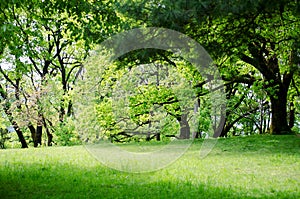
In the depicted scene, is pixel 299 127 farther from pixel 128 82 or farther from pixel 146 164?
pixel 146 164

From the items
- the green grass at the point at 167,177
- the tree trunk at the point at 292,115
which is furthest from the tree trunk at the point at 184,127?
the tree trunk at the point at 292,115

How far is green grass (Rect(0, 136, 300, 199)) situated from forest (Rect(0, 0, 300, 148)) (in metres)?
2.28

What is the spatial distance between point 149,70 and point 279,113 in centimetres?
610

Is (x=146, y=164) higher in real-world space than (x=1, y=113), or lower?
lower

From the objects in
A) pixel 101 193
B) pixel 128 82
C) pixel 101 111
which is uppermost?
pixel 128 82

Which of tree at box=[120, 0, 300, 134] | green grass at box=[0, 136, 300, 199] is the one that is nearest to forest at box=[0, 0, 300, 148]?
tree at box=[120, 0, 300, 134]

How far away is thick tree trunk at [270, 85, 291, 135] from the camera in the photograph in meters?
15.3

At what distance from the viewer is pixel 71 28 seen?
7.04 metres

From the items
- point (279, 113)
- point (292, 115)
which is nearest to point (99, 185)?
point (279, 113)

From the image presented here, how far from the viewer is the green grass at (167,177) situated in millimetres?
6453

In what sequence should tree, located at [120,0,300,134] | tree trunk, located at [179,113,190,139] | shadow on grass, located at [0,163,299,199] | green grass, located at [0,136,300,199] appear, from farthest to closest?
tree trunk, located at [179,113,190,139]
tree, located at [120,0,300,134]
green grass, located at [0,136,300,199]
shadow on grass, located at [0,163,299,199]

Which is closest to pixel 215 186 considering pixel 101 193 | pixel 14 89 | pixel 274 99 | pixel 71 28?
pixel 101 193

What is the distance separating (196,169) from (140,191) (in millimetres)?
2543

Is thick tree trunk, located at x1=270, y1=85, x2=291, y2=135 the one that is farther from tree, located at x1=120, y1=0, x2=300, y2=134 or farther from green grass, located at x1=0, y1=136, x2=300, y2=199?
green grass, located at x1=0, y1=136, x2=300, y2=199
